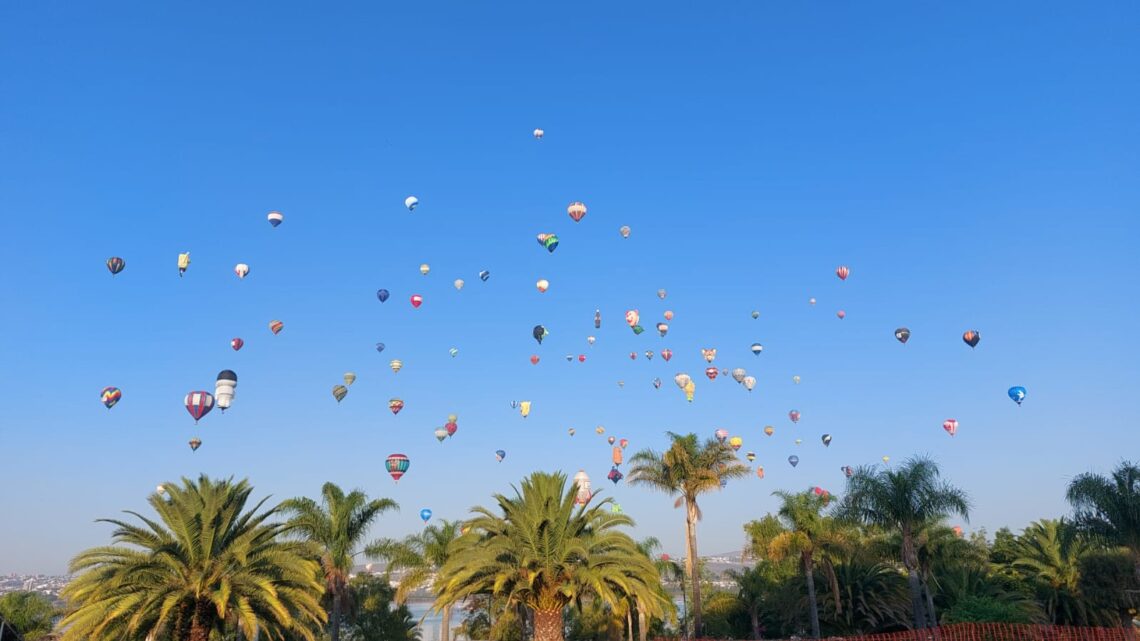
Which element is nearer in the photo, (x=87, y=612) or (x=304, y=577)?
(x=87, y=612)

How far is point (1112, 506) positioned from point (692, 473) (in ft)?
68.2

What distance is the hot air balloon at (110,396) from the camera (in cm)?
5025

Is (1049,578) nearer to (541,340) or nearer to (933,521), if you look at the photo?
(933,521)

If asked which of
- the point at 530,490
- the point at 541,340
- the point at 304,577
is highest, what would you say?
the point at 541,340

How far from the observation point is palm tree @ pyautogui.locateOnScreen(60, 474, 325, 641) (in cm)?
1908

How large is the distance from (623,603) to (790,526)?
27077 mm

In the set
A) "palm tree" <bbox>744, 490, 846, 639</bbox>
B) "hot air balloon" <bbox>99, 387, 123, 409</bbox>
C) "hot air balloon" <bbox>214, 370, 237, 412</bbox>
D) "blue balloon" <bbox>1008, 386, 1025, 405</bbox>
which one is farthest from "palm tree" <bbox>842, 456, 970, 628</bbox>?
"hot air balloon" <bbox>99, 387, 123, 409</bbox>

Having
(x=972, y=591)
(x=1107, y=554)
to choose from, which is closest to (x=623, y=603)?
(x=972, y=591)

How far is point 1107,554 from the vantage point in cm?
4466

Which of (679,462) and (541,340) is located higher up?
(541,340)

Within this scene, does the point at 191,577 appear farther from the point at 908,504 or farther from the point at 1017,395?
the point at 1017,395

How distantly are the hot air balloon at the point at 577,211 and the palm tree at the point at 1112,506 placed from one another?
114 ft

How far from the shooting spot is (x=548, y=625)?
21.3m

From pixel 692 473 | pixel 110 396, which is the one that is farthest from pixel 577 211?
pixel 110 396
